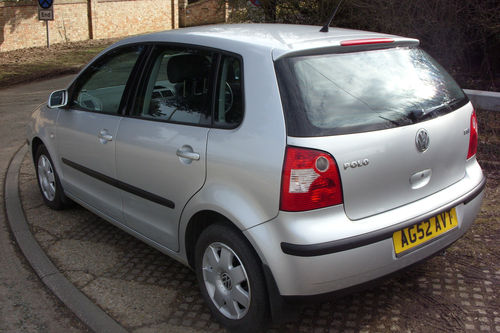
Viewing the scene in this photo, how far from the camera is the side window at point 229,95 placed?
10.1 feet

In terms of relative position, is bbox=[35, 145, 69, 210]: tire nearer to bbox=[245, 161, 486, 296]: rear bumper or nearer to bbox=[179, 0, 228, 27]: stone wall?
bbox=[245, 161, 486, 296]: rear bumper

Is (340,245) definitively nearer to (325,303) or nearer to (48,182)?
(325,303)

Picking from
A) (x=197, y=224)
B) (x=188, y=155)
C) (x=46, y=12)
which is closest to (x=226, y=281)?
(x=197, y=224)

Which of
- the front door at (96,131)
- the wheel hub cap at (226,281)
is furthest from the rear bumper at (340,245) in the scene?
the front door at (96,131)

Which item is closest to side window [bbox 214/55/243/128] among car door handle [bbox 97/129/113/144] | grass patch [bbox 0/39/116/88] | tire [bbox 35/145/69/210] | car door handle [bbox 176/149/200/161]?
car door handle [bbox 176/149/200/161]

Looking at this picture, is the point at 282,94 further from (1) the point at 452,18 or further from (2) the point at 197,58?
(1) the point at 452,18

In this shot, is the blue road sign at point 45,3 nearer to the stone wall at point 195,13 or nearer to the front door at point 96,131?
the stone wall at point 195,13

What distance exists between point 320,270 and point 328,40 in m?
1.30

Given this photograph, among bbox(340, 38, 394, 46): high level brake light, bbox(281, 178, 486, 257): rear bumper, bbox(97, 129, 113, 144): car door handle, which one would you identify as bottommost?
bbox(281, 178, 486, 257): rear bumper

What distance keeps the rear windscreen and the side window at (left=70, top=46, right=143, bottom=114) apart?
153cm

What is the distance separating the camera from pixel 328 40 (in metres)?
3.14

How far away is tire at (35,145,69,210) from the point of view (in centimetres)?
503

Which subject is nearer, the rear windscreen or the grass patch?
the rear windscreen

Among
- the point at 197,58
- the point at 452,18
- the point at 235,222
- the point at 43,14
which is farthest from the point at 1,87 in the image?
the point at 235,222
